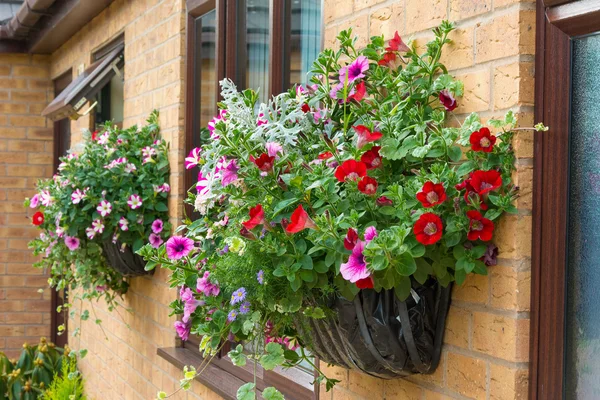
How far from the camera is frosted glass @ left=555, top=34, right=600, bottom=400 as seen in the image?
1807 mm

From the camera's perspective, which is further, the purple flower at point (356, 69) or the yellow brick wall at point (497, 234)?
the purple flower at point (356, 69)

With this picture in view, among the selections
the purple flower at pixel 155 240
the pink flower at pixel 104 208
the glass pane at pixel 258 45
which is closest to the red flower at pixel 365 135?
the glass pane at pixel 258 45

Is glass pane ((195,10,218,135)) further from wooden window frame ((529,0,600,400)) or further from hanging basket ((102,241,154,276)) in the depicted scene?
wooden window frame ((529,0,600,400))

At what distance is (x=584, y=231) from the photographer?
1.84 m

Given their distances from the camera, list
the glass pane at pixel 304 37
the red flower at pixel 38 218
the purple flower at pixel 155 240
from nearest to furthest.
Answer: the glass pane at pixel 304 37 < the purple flower at pixel 155 240 < the red flower at pixel 38 218

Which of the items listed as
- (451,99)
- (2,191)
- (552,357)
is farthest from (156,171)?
(2,191)

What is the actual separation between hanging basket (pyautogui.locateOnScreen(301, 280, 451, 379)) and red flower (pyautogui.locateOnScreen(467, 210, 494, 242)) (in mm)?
231

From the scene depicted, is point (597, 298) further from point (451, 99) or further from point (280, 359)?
point (280, 359)

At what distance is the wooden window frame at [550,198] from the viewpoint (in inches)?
73.2

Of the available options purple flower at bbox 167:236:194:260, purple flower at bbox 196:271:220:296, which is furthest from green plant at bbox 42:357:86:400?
purple flower at bbox 196:271:220:296

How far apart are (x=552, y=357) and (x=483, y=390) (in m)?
0.20

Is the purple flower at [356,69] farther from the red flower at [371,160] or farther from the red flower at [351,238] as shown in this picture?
the red flower at [351,238]

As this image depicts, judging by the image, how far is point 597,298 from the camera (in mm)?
1805

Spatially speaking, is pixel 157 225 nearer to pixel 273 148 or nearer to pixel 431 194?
pixel 273 148
